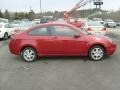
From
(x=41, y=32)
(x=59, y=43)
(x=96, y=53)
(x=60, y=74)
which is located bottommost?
(x=60, y=74)

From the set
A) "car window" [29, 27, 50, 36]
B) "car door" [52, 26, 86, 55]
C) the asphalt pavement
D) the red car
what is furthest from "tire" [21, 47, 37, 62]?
"car door" [52, 26, 86, 55]

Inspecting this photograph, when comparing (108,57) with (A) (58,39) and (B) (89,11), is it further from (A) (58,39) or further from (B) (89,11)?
(B) (89,11)

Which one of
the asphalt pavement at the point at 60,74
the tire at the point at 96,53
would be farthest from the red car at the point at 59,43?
the asphalt pavement at the point at 60,74

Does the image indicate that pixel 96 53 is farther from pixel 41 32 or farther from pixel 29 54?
pixel 29 54

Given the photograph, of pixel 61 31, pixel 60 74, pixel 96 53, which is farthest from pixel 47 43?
pixel 60 74

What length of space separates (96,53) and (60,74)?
2.70 m

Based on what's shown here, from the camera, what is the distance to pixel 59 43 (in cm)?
1142

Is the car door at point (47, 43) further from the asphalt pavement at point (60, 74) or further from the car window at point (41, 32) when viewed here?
the asphalt pavement at point (60, 74)

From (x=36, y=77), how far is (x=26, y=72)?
33.3 inches

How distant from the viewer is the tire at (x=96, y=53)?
11.3m

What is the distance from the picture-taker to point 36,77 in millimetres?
8727

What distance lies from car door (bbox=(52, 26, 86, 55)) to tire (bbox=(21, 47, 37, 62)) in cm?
101

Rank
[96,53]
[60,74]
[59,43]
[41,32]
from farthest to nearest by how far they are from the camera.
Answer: [41,32] < [59,43] < [96,53] < [60,74]

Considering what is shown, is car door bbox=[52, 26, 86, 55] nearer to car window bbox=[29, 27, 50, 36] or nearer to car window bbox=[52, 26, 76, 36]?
car window bbox=[52, 26, 76, 36]
